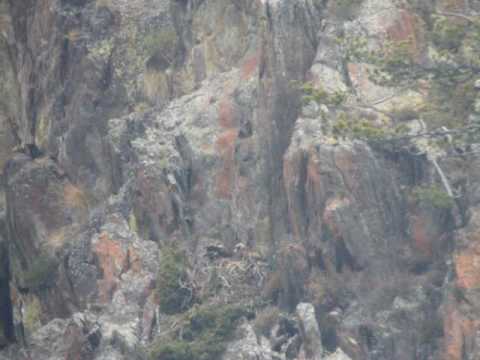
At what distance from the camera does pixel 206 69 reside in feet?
153

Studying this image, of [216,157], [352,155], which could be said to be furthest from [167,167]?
[352,155]

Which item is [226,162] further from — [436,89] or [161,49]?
[436,89]

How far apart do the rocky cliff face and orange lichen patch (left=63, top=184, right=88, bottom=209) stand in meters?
0.11

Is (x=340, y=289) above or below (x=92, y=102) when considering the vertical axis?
below

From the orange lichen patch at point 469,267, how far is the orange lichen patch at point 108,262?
1479 cm

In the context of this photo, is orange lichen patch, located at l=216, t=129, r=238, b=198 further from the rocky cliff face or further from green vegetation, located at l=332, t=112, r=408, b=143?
green vegetation, located at l=332, t=112, r=408, b=143

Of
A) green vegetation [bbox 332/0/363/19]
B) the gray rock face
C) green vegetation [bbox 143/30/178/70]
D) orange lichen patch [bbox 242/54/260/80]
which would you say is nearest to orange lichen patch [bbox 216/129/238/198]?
orange lichen patch [bbox 242/54/260/80]

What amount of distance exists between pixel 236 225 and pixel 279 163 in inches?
132

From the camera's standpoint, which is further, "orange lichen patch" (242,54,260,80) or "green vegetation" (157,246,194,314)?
"orange lichen patch" (242,54,260,80)

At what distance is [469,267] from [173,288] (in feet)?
40.1

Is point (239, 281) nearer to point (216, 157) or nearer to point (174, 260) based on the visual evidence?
point (174, 260)

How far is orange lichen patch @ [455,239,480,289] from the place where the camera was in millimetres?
31391

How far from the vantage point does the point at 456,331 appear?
31.4 m

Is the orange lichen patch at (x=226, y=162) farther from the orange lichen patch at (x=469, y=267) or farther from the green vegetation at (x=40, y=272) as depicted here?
the orange lichen patch at (x=469, y=267)
